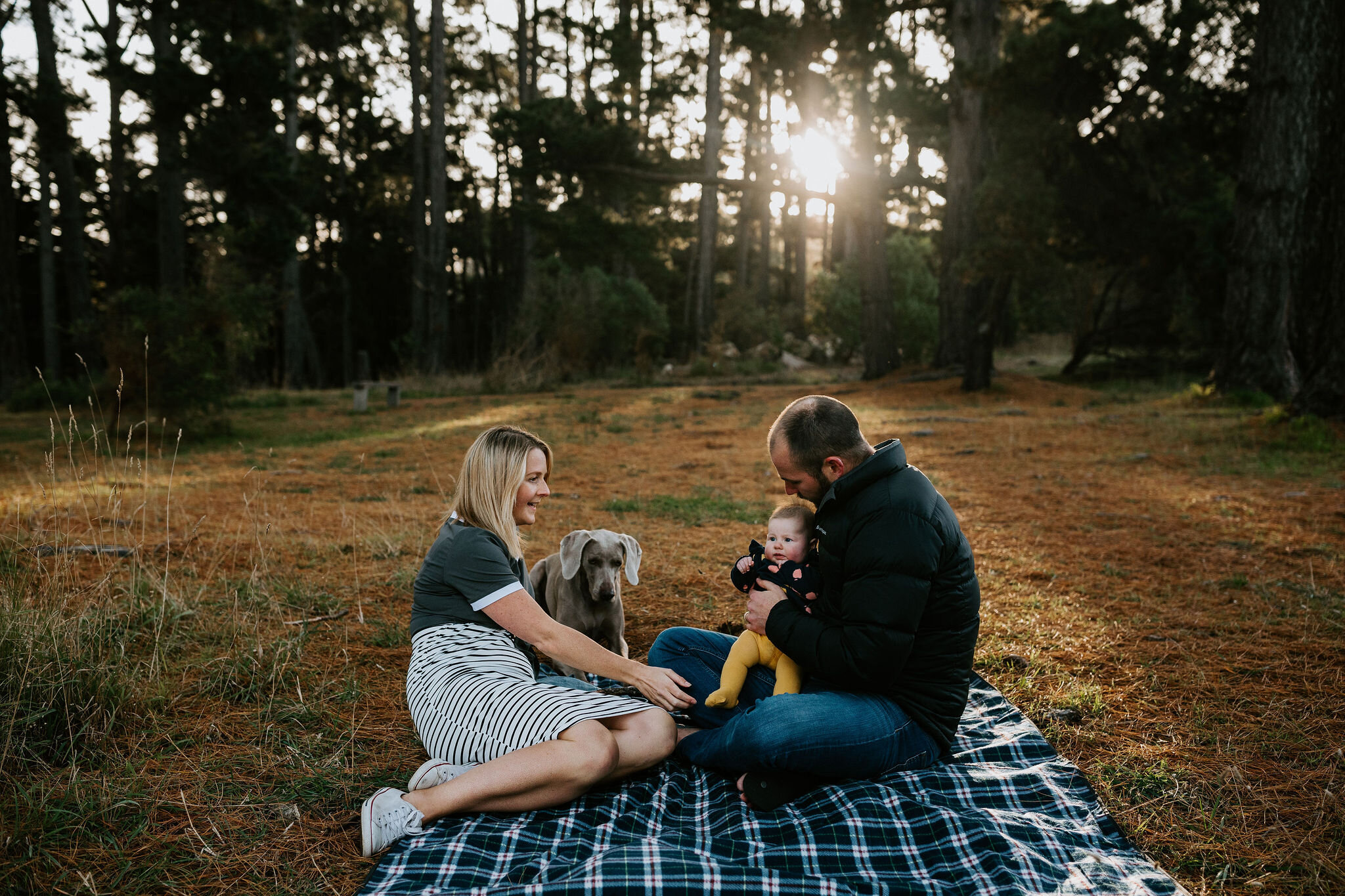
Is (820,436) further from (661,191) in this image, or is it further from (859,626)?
(661,191)

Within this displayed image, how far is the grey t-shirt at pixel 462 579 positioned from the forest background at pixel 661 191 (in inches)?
395

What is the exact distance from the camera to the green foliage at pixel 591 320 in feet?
71.8

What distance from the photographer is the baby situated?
315 cm

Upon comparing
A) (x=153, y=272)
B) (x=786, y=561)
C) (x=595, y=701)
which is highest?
(x=153, y=272)

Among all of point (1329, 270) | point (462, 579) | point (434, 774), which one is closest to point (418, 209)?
point (1329, 270)

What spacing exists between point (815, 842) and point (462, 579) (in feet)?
5.30

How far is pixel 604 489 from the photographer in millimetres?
8570

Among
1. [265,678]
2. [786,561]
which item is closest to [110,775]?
[265,678]

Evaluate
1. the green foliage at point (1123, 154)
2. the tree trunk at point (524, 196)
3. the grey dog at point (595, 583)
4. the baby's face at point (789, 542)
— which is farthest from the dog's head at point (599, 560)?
the tree trunk at point (524, 196)

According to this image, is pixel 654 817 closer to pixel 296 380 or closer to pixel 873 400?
pixel 873 400

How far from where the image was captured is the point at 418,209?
26.1 meters

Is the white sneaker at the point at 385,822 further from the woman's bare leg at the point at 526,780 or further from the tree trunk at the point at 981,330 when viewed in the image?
the tree trunk at the point at 981,330

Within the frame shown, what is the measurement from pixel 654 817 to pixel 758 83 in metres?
38.3

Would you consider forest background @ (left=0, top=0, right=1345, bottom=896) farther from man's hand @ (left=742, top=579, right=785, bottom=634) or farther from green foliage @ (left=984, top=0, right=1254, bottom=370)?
man's hand @ (left=742, top=579, right=785, bottom=634)
